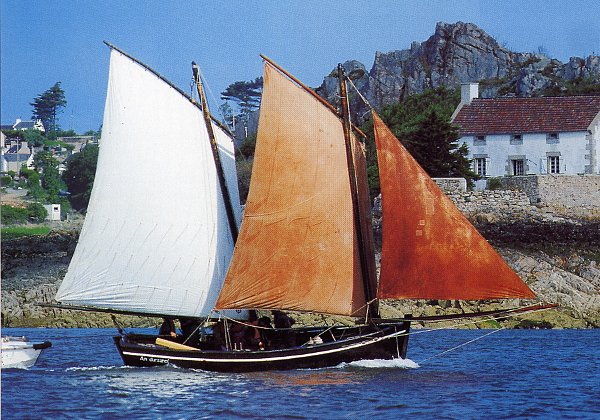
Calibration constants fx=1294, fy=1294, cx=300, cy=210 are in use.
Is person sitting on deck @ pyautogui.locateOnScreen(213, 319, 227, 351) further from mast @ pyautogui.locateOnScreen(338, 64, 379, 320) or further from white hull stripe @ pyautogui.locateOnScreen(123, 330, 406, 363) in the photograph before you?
mast @ pyautogui.locateOnScreen(338, 64, 379, 320)

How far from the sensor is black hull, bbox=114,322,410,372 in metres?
35.2

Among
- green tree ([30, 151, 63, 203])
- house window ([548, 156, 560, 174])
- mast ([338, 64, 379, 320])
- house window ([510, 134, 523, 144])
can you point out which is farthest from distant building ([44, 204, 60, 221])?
mast ([338, 64, 379, 320])

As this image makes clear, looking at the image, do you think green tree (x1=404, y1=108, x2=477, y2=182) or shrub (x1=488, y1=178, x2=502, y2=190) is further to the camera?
green tree (x1=404, y1=108, x2=477, y2=182)

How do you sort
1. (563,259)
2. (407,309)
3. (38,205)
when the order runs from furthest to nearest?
(38,205), (563,259), (407,309)

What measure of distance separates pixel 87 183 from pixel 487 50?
42.3 metres

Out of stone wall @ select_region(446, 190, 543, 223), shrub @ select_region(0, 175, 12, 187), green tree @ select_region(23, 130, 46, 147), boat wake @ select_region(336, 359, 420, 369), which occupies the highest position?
green tree @ select_region(23, 130, 46, 147)

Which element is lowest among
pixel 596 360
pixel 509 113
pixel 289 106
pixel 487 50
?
pixel 596 360

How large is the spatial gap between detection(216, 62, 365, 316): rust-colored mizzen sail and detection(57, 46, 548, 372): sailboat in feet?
0.09

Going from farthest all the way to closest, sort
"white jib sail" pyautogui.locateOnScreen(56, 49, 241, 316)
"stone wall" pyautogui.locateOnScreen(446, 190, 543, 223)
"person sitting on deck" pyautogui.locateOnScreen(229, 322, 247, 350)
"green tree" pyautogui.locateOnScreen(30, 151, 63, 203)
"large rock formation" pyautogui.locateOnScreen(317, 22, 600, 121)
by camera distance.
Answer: "green tree" pyautogui.locateOnScreen(30, 151, 63, 203), "large rock formation" pyautogui.locateOnScreen(317, 22, 600, 121), "stone wall" pyautogui.locateOnScreen(446, 190, 543, 223), "white jib sail" pyautogui.locateOnScreen(56, 49, 241, 316), "person sitting on deck" pyautogui.locateOnScreen(229, 322, 247, 350)

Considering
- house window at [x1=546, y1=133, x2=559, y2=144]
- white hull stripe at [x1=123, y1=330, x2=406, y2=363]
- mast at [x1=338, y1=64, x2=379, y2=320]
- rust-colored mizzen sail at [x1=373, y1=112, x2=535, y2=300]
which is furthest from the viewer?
house window at [x1=546, y1=133, x2=559, y2=144]

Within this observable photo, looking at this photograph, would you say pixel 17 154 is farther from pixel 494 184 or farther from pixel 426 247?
pixel 426 247

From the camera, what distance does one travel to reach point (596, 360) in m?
39.8

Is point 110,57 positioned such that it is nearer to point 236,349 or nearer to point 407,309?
point 236,349

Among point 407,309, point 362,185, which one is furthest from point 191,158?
point 407,309
